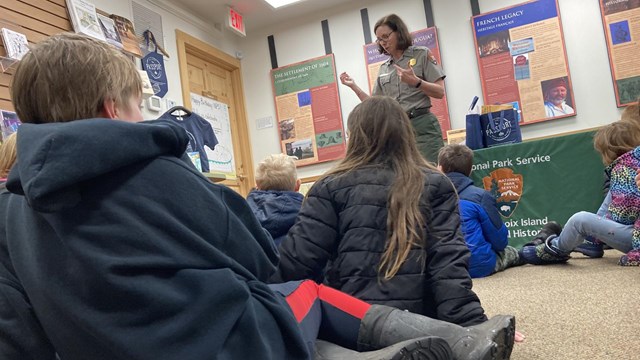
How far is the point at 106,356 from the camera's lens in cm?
61

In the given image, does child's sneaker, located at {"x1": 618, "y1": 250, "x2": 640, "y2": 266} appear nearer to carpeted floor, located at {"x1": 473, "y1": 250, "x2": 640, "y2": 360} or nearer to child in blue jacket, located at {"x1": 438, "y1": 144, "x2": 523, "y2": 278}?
carpeted floor, located at {"x1": 473, "y1": 250, "x2": 640, "y2": 360}

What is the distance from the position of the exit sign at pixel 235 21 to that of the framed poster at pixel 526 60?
230cm

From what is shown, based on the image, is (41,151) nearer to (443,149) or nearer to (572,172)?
(443,149)

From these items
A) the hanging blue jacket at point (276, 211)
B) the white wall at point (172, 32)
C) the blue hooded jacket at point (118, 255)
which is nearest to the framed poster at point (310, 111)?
the white wall at point (172, 32)

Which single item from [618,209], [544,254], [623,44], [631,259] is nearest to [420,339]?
[631,259]

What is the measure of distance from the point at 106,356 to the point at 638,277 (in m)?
1.95

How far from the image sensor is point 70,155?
0.56 meters

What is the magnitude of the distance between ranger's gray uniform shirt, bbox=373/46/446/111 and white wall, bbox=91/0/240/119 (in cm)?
222

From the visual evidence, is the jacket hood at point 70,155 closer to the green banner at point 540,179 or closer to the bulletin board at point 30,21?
the bulletin board at point 30,21

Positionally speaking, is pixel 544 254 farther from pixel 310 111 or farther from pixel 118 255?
→ pixel 310 111

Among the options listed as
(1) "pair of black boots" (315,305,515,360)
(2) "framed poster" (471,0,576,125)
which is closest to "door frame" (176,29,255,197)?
(2) "framed poster" (471,0,576,125)

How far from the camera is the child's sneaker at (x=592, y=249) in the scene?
8.52 ft

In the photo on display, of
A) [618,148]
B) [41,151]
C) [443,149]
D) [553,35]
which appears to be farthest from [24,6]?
[553,35]

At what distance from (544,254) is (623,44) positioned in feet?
8.27
